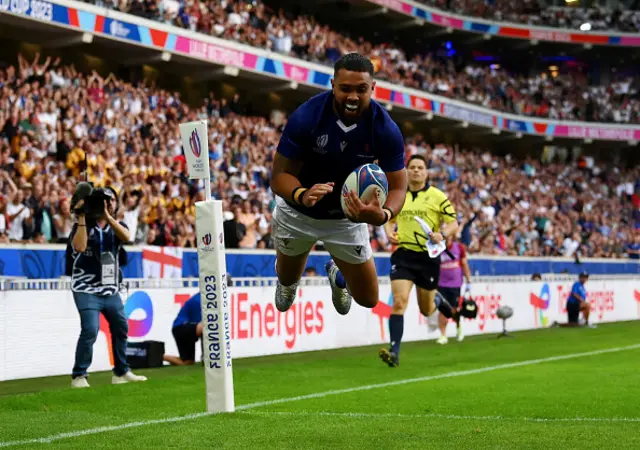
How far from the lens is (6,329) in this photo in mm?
12719

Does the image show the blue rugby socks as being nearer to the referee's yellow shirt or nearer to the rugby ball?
the rugby ball

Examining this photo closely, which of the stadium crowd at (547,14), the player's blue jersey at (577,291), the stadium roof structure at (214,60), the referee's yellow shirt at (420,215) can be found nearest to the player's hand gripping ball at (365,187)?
the referee's yellow shirt at (420,215)

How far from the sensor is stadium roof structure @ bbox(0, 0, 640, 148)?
77.2 ft

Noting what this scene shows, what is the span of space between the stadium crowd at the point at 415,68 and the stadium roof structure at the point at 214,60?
0.39m

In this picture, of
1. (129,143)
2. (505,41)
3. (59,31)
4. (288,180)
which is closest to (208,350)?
(288,180)

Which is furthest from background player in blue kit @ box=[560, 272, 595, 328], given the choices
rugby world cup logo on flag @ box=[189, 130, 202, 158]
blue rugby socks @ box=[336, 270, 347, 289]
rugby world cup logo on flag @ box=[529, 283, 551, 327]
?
rugby world cup logo on flag @ box=[189, 130, 202, 158]

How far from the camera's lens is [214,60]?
92.4ft

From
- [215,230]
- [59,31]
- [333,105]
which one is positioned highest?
[59,31]

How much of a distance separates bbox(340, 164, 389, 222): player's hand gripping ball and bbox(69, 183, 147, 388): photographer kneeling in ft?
18.5

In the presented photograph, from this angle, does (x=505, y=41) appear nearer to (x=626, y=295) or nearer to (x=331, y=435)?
(x=626, y=295)

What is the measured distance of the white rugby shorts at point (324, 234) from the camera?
799 cm

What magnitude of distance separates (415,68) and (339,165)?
3361 cm

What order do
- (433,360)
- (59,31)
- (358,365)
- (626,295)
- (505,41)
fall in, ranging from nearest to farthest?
(358,365)
(433,360)
(59,31)
(626,295)
(505,41)

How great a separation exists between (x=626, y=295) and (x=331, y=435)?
23.4 m
